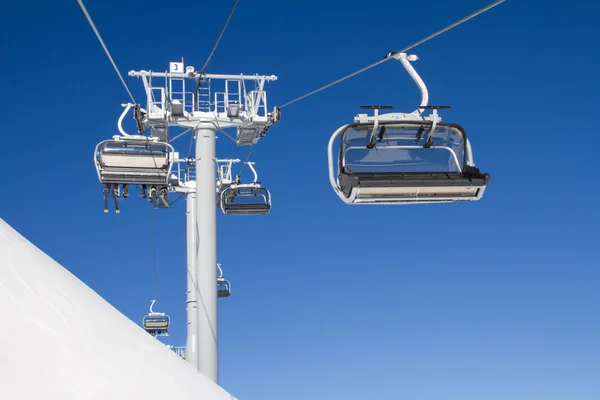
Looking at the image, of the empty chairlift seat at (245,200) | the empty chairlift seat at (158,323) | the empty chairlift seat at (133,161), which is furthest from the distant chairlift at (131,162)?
the empty chairlift seat at (158,323)

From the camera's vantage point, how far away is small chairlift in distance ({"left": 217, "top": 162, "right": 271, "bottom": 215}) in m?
15.6

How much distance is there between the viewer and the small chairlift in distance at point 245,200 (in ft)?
51.2

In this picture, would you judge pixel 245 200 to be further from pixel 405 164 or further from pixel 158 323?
pixel 405 164

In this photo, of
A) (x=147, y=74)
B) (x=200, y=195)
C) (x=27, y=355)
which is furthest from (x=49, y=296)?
(x=147, y=74)

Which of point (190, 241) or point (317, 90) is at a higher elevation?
point (190, 241)

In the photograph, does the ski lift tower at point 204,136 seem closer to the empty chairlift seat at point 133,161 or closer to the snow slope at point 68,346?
the empty chairlift seat at point 133,161

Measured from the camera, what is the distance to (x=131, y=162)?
10906mm

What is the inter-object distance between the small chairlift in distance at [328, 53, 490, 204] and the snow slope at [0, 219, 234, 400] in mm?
3557

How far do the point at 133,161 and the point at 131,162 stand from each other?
0.11 ft

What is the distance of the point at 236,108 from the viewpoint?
1232cm

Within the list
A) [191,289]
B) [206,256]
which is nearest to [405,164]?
[206,256]

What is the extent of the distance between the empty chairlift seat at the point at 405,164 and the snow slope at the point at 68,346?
11.7ft

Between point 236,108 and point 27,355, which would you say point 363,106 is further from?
point 236,108

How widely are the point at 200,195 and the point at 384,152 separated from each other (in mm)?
5508
